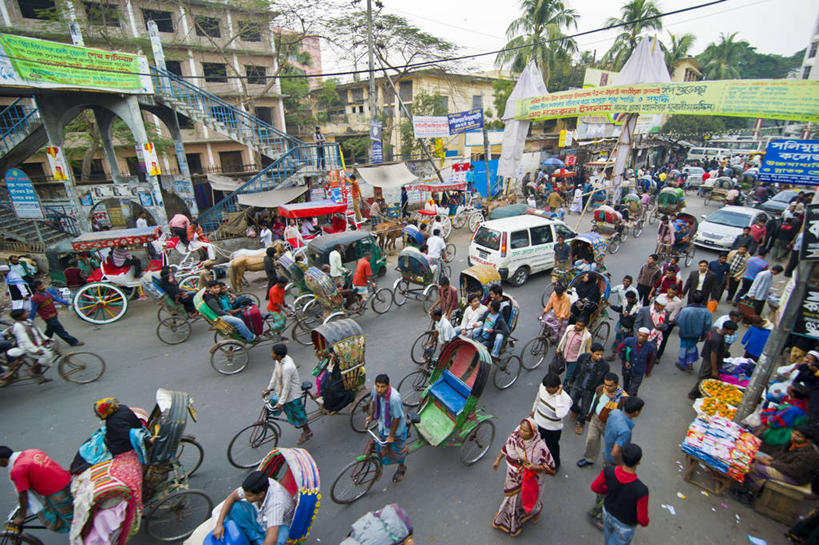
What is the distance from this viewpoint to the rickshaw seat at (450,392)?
17.1 feet

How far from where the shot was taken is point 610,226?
14656mm

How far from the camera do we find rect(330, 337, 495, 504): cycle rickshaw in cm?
477

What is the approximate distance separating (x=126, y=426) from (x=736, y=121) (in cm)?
6477

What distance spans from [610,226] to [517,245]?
599cm

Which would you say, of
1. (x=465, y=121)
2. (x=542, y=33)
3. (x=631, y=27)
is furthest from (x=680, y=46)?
(x=465, y=121)

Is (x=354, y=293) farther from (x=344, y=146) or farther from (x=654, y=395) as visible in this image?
(x=344, y=146)

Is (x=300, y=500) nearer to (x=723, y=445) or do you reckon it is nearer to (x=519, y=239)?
(x=723, y=445)

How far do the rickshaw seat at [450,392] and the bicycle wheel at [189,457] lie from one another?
3287 millimetres

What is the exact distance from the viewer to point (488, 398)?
6.66 meters

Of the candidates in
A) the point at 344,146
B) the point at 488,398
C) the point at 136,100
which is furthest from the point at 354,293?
the point at 344,146

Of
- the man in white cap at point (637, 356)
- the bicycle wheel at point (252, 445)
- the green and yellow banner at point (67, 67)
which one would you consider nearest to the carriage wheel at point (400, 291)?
the bicycle wheel at point (252, 445)

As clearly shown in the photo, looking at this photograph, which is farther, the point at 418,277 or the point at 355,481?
the point at 418,277

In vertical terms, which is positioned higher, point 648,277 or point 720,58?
point 720,58

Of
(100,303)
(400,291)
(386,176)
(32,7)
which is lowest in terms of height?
(400,291)
